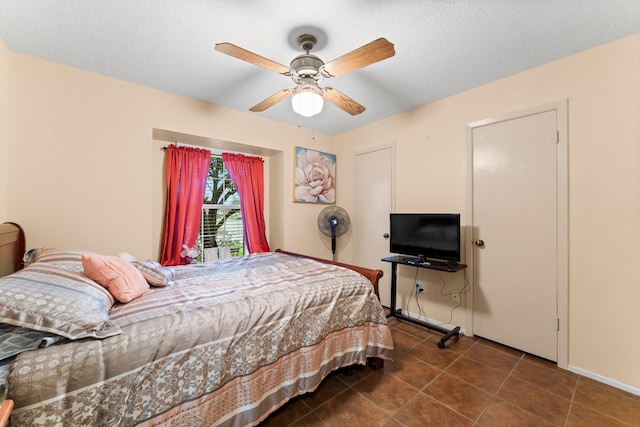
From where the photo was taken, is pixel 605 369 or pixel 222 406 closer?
pixel 222 406

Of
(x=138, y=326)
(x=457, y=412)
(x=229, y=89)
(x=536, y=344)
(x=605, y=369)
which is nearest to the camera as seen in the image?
(x=138, y=326)

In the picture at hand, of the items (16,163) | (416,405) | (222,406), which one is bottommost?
(416,405)

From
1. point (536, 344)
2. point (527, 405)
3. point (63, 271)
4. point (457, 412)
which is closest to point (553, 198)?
point (536, 344)

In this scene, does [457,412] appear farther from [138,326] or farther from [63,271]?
[63,271]

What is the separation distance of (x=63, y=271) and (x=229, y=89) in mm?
1967

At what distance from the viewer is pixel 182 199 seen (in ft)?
9.17

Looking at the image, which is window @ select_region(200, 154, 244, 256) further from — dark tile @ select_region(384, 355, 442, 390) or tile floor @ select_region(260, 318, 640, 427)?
dark tile @ select_region(384, 355, 442, 390)

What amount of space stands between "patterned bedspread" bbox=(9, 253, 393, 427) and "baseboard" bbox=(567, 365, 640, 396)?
57.4 inches

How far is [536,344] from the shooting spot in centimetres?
215

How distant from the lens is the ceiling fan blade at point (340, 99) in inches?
77.0

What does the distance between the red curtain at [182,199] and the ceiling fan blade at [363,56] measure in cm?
197

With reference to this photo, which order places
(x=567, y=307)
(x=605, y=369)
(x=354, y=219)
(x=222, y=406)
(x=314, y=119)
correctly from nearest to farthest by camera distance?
(x=222, y=406)
(x=605, y=369)
(x=567, y=307)
(x=314, y=119)
(x=354, y=219)

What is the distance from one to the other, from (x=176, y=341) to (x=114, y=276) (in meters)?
0.59

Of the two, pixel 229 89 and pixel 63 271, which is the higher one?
pixel 229 89
